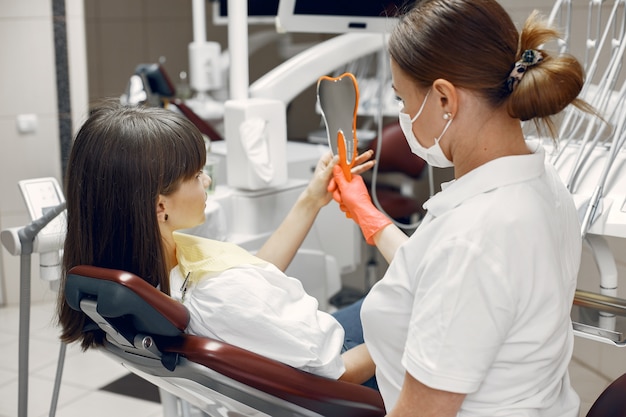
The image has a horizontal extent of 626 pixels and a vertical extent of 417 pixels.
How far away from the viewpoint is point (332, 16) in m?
2.15

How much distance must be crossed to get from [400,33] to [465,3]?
4.0 inches

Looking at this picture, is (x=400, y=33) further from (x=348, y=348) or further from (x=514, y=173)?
(x=348, y=348)

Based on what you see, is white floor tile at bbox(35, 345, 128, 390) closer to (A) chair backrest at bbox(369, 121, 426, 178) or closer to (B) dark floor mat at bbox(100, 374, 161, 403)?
(B) dark floor mat at bbox(100, 374, 161, 403)

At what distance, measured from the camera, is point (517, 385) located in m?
1.04

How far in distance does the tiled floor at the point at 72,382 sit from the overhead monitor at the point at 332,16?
1.29m

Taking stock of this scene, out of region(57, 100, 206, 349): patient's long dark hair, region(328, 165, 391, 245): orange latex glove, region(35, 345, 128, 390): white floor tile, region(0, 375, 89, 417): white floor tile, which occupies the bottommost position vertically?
region(35, 345, 128, 390): white floor tile

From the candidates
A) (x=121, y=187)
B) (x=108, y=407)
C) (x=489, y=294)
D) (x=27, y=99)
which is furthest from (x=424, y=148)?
(x=27, y=99)

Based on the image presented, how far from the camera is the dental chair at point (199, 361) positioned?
1.14 metres

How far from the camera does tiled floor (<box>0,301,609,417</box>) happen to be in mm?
2330

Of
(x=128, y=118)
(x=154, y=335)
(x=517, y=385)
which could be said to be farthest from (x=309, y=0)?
(x=517, y=385)

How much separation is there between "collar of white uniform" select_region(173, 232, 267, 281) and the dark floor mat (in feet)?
4.21

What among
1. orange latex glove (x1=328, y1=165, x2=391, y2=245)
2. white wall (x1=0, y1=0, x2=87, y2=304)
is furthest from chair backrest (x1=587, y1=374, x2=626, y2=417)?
white wall (x1=0, y1=0, x2=87, y2=304)

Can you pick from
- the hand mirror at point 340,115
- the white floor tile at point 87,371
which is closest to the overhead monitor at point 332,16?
the hand mirror at point 340,115

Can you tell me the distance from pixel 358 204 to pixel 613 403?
68 centimetres
